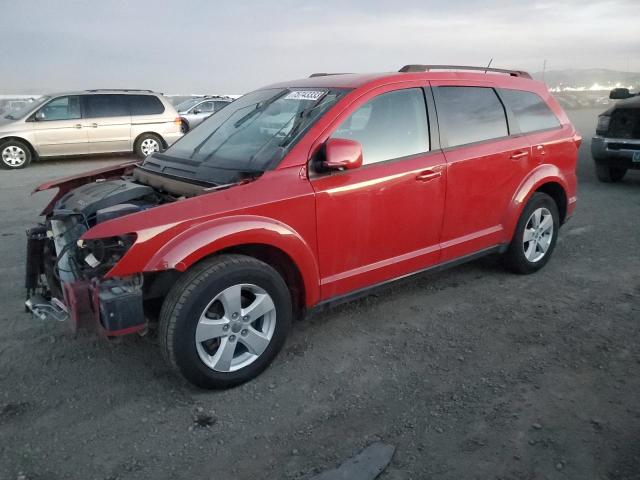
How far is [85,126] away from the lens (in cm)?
1184

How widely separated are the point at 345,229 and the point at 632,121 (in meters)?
6.93

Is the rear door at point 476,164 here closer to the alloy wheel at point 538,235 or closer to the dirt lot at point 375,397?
the alloy wheel at point 538,235

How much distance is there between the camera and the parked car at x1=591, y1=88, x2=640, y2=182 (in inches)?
319

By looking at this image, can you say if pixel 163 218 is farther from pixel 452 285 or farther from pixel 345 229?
pixel 452 285

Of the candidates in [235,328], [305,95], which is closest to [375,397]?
[235,328]

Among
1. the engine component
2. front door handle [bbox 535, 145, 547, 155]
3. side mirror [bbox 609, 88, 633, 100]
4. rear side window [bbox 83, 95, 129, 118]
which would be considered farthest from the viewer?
rear side window [bbox 83, 95, 129, 118]

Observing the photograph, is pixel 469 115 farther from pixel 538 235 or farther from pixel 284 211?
pixel 284 211

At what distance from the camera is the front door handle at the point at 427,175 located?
357 centimetres

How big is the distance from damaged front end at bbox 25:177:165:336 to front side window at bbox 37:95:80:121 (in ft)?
29.9

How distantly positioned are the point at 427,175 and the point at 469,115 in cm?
77

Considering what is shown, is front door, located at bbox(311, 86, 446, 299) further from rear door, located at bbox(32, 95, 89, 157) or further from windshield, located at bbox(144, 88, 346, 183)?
rear door, located at bbox(32, 95, 89, 157)

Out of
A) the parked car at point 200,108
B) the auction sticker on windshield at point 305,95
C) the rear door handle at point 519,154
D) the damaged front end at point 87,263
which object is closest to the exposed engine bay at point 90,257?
the damaged front end at point 87,263

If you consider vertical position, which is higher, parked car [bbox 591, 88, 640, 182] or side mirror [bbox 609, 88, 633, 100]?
side mirror [bbox 609, 88, 633, 100]

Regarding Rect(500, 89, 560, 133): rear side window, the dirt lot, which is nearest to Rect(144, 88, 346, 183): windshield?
the dirt lot
